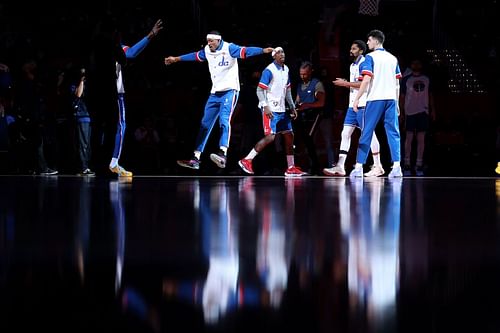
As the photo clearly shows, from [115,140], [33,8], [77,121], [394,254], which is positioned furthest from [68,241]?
[33,8]

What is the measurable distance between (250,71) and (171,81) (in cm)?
192

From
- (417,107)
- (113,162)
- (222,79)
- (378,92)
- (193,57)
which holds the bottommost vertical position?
(113,162)

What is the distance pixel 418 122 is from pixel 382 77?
8.84ft

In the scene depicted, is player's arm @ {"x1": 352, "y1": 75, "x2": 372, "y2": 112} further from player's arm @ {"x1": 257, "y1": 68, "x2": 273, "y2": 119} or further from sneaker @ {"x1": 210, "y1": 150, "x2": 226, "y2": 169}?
sneaker @ {"x1": 210, "y1": 150, "x2": 226, "y2": 169}

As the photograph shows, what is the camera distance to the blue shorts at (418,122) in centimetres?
1113

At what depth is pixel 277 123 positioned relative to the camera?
9.72 m

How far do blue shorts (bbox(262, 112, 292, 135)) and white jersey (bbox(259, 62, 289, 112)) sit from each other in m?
0.08

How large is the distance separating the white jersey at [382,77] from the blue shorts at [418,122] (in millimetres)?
2490

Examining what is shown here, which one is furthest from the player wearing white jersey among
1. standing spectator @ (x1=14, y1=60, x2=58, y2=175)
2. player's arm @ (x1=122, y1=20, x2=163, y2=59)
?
standing spectator @ (x1=14, y1=60, x2=58, y2=175)

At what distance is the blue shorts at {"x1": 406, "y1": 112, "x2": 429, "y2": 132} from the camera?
11.1 meters

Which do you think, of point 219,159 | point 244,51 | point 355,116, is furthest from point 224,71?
point 355,116

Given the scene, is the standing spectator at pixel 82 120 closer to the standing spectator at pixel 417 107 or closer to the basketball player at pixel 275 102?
the basketball player at pixel 275 102

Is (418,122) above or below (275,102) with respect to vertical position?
below

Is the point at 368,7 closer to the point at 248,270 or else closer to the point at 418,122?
the point at 418,122
